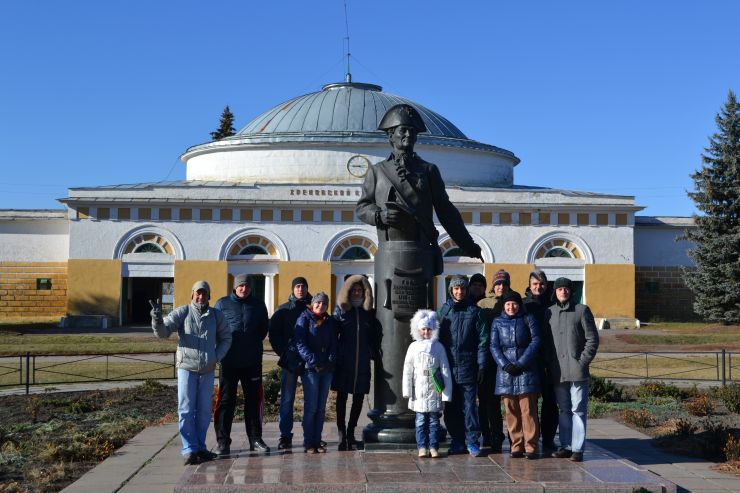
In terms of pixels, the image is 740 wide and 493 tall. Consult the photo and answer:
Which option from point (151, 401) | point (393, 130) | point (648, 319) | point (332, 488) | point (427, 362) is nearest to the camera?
point (332, 488)

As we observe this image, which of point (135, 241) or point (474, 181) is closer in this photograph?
point (135, 241)

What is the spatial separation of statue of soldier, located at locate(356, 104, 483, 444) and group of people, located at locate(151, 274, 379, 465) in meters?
0.21

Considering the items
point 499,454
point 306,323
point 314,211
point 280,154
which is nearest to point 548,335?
point 499,454

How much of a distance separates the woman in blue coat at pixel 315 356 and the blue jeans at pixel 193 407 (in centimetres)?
98

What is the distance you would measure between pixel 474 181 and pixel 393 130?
108 ft

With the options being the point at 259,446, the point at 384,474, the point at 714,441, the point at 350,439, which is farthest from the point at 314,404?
the point at 714,441

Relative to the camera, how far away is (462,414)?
9258mm

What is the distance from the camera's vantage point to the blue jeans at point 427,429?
8906mm

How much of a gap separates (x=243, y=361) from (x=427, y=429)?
2.07m

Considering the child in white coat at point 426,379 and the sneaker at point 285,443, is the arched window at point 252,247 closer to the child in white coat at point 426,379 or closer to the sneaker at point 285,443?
the sneaker at point 285,443

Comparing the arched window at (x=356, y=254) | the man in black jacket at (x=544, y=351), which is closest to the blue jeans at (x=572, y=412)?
the man in black jacket at (x=544, y=351)

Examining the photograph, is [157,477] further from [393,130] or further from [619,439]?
[619,439]

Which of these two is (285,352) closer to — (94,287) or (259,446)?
(259,446)

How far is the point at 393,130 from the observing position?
9680mm
